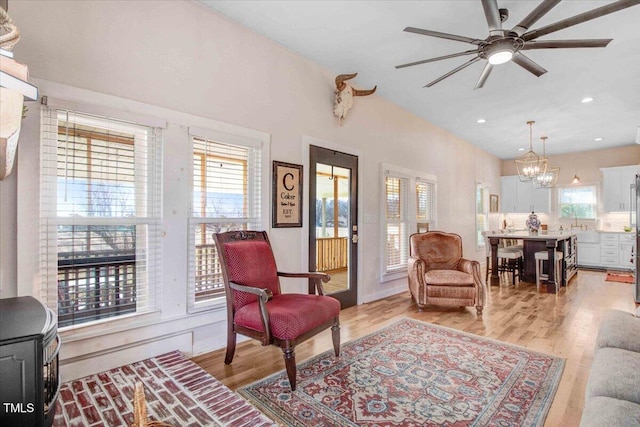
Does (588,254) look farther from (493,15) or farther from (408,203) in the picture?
(493,15)

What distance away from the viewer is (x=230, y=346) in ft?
8.23

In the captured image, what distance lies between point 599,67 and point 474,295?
3.04 m

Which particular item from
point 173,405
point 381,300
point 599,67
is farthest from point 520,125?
point 173,405

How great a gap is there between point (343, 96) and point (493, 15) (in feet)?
6.72

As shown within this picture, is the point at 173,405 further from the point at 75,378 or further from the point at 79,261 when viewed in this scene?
the point at 79,261

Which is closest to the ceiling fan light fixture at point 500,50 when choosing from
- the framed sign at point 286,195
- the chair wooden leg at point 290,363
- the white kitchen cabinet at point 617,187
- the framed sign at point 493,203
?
the framed sign at point 286,195

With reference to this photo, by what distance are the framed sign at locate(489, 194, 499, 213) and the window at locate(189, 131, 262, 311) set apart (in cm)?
Answer: 754

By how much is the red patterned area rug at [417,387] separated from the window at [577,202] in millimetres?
7327

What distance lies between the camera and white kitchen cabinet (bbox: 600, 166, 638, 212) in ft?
23.6

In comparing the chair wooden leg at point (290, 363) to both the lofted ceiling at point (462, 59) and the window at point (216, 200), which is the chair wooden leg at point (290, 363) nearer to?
the window at point (216, 200)

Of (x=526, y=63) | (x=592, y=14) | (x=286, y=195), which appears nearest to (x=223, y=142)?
(x=286, y=195)

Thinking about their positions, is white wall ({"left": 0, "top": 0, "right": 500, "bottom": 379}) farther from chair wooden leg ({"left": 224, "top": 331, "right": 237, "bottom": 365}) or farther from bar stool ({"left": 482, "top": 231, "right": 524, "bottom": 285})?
bar stool ({"left": 482, "top": 231, "right": 524, "bottom": 285})

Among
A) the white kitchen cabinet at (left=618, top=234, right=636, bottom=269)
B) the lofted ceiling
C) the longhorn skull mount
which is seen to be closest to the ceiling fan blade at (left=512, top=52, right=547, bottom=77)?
the lofted ceiling

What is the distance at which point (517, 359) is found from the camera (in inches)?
103
